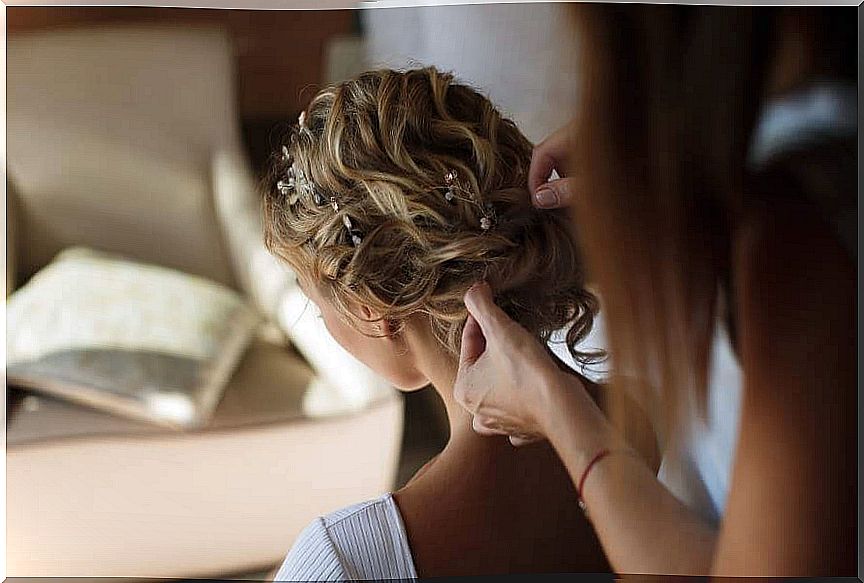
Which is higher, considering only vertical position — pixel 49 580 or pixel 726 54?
pixel 726 54

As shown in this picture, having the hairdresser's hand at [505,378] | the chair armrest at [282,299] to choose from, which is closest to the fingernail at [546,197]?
the hairdresser's hand at [505,378]

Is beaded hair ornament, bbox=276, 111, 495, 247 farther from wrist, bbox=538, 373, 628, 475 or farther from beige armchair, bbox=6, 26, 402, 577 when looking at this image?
wrist, bbox=538, 373, 628, 475

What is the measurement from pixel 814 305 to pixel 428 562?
499mm

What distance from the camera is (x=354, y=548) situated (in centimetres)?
97

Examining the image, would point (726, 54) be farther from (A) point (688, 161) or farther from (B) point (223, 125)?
(B) point (223, 125)

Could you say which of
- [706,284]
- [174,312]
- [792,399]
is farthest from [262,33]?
[792,399]

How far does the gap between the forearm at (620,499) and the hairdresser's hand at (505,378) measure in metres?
0.02

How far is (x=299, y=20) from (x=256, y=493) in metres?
0.50

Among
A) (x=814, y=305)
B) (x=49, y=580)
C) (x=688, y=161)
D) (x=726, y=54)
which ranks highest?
(x=726, y=54)

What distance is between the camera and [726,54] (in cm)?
104

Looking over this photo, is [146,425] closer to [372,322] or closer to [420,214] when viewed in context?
[372,322]

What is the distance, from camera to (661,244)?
1019 mm

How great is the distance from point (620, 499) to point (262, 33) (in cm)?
62

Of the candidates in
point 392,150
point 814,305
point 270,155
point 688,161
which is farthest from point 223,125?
point 814,305
